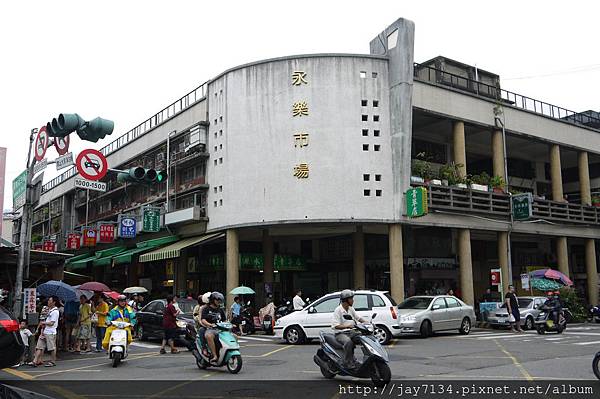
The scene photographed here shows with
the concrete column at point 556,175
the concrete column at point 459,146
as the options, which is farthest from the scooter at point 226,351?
the concrete column at point 556,175

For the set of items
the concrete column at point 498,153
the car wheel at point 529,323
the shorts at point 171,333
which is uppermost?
the concrete column at point 498,153

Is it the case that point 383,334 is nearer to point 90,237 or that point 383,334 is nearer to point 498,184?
point 498,184

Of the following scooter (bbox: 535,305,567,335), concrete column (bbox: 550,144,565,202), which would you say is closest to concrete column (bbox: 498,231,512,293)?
concrete column (bbox: 550,144,565,202)

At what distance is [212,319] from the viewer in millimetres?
12023

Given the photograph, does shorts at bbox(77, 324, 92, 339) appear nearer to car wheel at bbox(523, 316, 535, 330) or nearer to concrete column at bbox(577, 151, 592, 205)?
car wheel at bbox(523, 316, 535, 330)

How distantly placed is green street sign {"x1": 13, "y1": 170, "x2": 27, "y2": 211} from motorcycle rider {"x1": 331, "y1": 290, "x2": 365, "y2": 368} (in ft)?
33.9

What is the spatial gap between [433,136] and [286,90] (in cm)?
1100

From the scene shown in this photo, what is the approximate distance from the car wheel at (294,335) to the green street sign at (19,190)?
8.59m

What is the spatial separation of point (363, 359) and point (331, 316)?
7879 mm

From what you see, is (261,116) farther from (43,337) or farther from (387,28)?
(43,337)

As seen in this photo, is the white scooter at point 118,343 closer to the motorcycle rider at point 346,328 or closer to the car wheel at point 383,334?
the motorcycle rider at point 346,328

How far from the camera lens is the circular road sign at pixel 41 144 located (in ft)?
49.7

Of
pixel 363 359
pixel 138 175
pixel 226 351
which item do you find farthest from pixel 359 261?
pixel 363 359

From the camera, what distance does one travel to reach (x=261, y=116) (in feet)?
90.6
